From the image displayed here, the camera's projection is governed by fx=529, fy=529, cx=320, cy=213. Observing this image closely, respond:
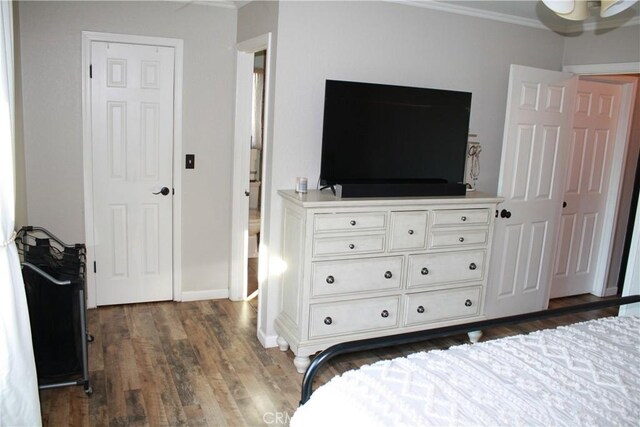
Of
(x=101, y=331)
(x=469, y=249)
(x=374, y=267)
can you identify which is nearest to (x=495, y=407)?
(x=374, y=267)

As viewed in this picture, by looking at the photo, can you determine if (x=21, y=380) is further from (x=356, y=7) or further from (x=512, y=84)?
(x=512, y=84)

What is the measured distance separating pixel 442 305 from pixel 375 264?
65 centimetres

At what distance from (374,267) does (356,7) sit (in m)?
1.69

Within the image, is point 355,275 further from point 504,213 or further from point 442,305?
point 504,213

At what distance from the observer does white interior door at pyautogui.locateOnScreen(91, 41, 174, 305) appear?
12.7 ft

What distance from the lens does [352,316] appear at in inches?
130

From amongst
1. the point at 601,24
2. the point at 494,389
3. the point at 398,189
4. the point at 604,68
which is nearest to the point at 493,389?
the point at 494,389

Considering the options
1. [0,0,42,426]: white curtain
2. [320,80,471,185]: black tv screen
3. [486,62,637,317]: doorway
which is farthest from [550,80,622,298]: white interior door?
[0,0,42,426]: white curtain

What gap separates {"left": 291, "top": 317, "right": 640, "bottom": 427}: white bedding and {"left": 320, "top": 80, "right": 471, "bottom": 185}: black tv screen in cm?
168

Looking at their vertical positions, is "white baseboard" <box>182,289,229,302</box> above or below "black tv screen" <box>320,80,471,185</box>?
below

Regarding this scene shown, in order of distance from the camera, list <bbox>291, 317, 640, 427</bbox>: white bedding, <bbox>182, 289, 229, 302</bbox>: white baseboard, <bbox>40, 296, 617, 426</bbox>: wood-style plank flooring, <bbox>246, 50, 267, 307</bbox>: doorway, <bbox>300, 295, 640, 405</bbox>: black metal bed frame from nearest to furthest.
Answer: <bbox>291, 317, 640, 427</bbox>: white bedding → <bbox>300, 295, 640, 405</bbox>: black metal bed frame → <bbox>40, 296, 617, 426</bbox>: wood-style plank flooring → <bbox>182, 289, 229, 302</bbox>: white baseboard → <bbox>246, 50, 267, 307</bbox>: doorway

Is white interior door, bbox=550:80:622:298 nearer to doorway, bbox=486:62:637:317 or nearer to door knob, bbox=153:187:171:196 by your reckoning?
doorway, bbox=486:62:637:317

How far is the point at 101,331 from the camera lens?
12.1ft

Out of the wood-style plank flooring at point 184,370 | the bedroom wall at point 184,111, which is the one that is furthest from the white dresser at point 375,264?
the bedroom wall at point 184,111
